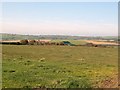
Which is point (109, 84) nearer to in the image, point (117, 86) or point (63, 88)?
point (117, 86)

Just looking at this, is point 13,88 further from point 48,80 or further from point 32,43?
point 32,43

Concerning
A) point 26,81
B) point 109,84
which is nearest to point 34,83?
point 26,81

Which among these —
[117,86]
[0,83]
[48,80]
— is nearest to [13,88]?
[0,83]

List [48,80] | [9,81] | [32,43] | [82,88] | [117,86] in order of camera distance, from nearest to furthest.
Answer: [82,88], [117,86], [9,81], [48,80], [32,43]

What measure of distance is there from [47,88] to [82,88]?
1922 millimetres

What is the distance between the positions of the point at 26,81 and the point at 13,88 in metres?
2.27

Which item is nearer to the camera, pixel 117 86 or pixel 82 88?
pixel 82 88

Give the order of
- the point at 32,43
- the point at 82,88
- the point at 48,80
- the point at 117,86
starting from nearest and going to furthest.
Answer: the point at 82,88 < the point at 117,86 < the point at 48,80 < the point at 32,43

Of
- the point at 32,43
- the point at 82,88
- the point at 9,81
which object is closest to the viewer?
the point at 82,88

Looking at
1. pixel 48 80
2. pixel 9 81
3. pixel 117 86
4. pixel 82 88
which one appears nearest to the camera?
pixel 82 88

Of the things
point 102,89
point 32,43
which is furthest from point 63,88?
point 32,43

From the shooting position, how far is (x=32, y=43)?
9406 centimetres

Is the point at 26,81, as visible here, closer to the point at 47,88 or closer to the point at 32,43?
the point at 47,88

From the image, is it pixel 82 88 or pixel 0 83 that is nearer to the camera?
pixel 82 88
